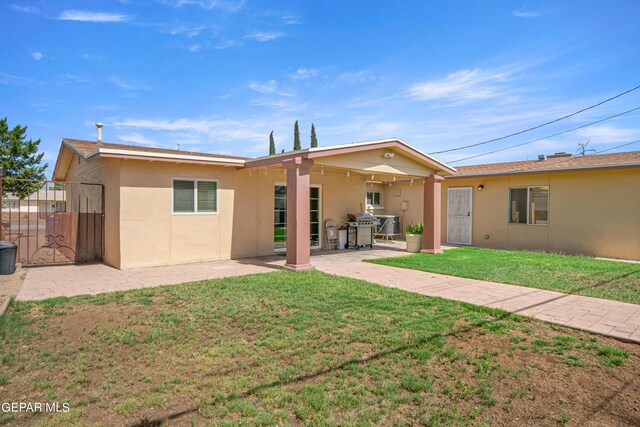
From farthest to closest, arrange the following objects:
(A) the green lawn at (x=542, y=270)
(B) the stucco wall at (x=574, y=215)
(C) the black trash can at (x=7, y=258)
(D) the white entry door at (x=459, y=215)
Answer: (D) the white entry door at (x=459, y=215) → (B) the stucco wall at (x=574, y=215) → (C) the black trash can at (x=7, y=258) → (A) the green lawn at (x=542, y=270)

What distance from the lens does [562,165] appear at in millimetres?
11812

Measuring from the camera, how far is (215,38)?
12172 millimetres

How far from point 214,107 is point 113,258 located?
1068cm

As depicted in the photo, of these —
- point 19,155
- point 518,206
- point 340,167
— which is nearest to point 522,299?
point 340,167

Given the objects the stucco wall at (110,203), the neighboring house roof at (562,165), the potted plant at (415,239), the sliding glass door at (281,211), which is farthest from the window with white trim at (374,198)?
the stucco wall at (110,203)

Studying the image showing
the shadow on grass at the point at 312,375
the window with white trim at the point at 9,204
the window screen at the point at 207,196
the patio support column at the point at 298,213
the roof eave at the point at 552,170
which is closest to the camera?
the shadow on grass at the point at 312,375

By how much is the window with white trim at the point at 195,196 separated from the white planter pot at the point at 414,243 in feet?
20.5

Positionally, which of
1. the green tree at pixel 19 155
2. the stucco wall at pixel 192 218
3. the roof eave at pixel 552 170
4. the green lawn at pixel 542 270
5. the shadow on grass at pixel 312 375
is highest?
the green tree at pixel 19 155

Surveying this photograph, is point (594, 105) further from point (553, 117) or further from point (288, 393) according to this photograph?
point (288, 393)

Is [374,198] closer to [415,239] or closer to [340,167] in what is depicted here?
[415,239]

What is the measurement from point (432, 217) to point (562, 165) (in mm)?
4527

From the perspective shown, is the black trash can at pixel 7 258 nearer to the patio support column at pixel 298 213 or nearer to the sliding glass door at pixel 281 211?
the patio support column at pixel 298 213

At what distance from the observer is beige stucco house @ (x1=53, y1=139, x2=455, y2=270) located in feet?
28.0

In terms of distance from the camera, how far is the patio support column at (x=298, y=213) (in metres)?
8.45
